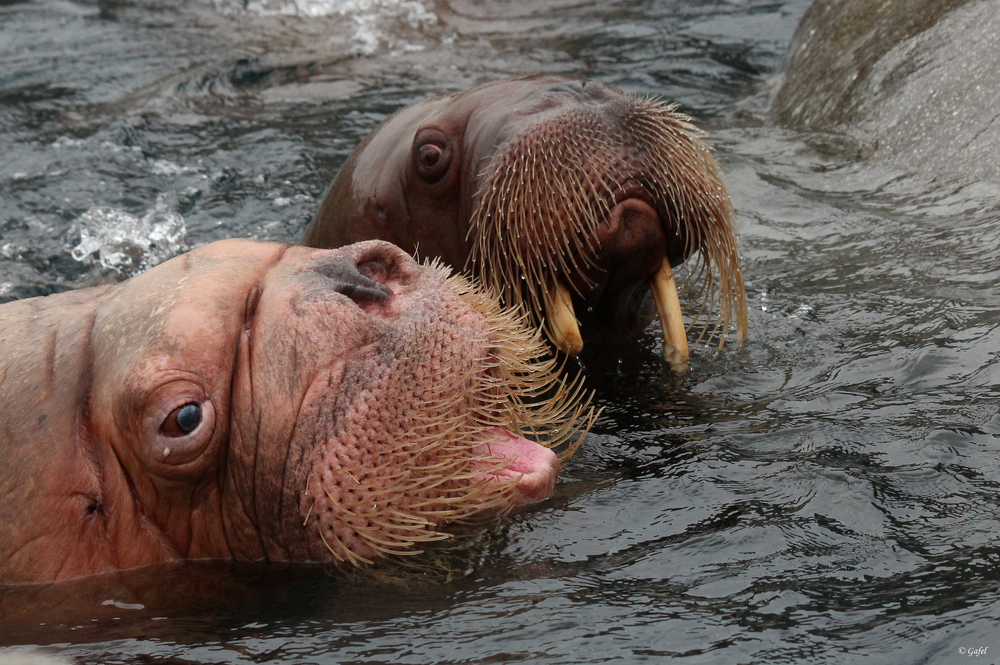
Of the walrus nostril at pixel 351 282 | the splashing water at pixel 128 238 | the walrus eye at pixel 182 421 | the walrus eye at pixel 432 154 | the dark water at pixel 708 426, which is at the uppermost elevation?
the walrus eye at pixel 432 154

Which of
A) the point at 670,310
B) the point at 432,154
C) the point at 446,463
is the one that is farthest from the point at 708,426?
the point at 432,154

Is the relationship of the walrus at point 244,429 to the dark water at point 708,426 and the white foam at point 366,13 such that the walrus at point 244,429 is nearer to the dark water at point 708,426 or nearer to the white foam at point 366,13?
the dark water at point 708,426

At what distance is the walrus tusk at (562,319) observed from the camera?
466 centimetres

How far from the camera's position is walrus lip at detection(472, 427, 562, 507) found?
3674mm

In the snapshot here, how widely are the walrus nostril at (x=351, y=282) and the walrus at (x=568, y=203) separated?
958mm

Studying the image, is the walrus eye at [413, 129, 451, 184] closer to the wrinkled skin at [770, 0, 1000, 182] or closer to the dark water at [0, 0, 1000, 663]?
the dark water at [0, 0, 1000, 663]

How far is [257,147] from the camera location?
9562 millimetres

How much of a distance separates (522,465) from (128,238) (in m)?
5.16

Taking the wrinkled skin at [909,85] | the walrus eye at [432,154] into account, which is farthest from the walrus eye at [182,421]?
the wrinkled skin at [909,85]

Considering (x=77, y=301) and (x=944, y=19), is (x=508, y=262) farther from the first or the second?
(x=944, y=19)

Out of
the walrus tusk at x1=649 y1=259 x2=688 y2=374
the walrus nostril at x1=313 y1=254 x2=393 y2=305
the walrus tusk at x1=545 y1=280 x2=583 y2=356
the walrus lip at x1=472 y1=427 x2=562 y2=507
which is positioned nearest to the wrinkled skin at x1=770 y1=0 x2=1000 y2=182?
the walrus tusk at x1=649 y1=259 x2=688 y2=374

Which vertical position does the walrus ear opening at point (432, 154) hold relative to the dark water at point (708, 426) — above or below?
above

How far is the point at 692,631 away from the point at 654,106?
2.58 m

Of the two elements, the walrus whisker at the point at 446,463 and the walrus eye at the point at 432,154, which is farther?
the walrus eye at the point at 432,154
